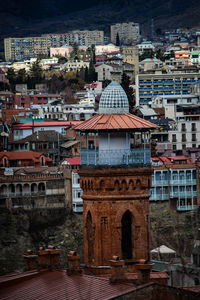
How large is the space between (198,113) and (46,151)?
18.6 meters

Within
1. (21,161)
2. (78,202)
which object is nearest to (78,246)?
(78,202)

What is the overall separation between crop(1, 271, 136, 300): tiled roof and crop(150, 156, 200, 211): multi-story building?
88538 mm

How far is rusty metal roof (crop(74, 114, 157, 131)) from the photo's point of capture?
33188mm

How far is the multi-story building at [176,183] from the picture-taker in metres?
119

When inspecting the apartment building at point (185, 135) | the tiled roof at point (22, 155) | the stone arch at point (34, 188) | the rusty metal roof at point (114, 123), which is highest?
the apartment building at point (185, 135)

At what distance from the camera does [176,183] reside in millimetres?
121812

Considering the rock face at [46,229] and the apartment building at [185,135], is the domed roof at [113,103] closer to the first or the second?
the rock face at [46,229]

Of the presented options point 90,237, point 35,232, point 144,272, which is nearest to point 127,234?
point 90,237

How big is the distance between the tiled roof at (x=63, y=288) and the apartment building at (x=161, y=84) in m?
155

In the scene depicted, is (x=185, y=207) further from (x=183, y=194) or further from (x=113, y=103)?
(x=113, y=103)

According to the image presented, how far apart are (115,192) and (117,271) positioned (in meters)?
4.07

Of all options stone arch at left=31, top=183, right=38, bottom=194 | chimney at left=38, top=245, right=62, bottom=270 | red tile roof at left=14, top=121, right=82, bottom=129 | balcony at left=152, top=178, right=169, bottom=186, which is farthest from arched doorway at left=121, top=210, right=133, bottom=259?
red tile roof at left=14, top=121, right=82, bottom=129

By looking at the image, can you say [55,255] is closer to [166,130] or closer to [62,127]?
[166,130]

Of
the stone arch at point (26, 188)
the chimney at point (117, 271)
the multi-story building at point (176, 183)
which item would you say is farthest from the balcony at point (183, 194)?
the chimney at point (117, 271)
